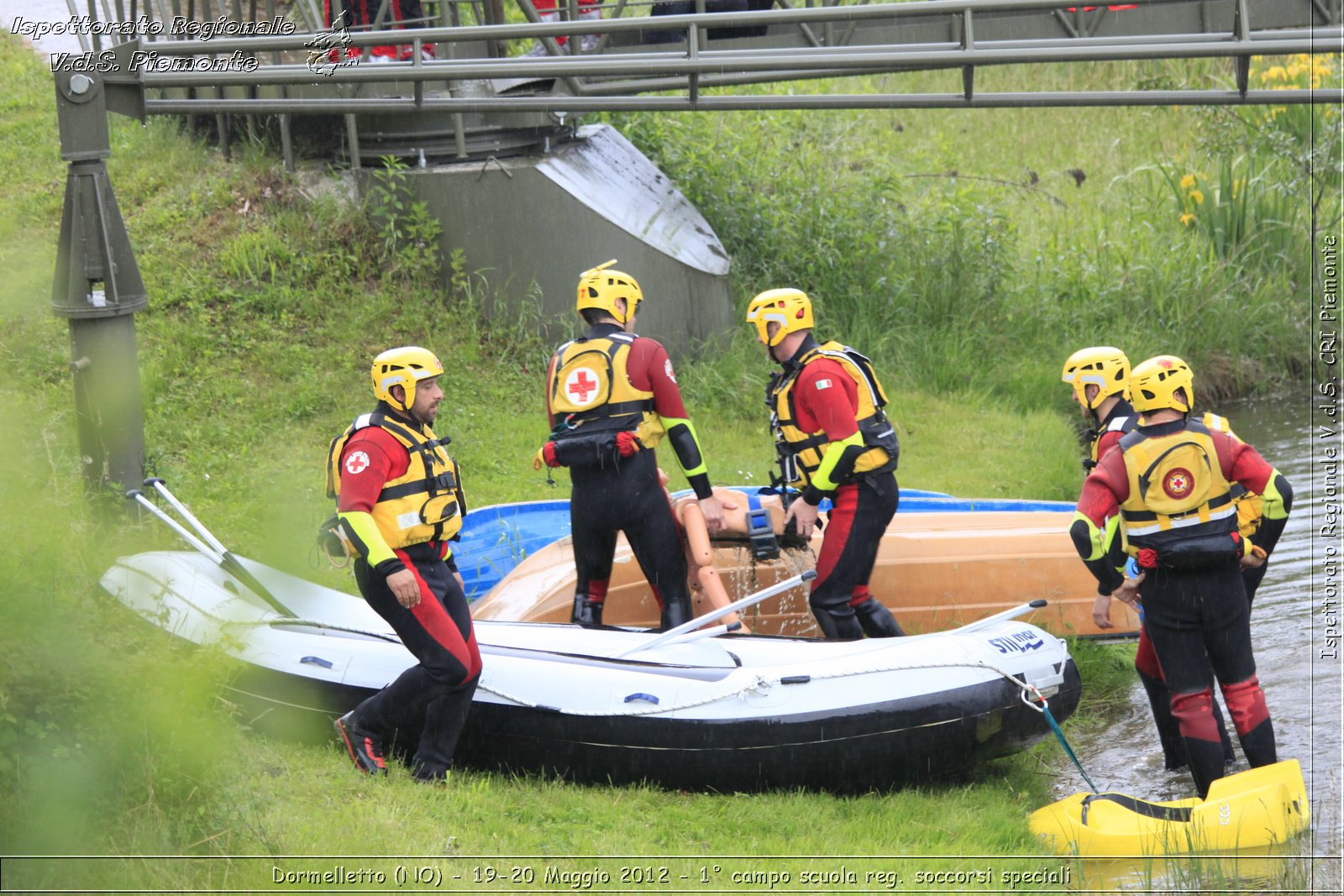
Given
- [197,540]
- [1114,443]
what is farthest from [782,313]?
[197,540]

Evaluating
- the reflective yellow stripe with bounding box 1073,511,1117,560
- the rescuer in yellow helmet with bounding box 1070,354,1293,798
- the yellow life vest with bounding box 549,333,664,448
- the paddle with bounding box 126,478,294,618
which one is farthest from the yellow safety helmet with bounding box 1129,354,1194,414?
the paddle with bounding box 126,478,294,618

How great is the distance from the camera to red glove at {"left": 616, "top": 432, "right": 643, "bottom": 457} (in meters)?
6.41

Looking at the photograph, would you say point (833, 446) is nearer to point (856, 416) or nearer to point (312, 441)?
point (856, 416)

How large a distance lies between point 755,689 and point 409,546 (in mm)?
1501

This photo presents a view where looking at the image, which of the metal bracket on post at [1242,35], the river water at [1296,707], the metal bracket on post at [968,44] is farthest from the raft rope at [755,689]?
the metal bracket on post at [1242,35]

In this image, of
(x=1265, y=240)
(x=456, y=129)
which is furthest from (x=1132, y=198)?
(x=456, y=129)

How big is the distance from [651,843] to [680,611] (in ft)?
5.32

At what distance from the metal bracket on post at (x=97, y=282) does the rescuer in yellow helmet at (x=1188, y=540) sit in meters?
4.48

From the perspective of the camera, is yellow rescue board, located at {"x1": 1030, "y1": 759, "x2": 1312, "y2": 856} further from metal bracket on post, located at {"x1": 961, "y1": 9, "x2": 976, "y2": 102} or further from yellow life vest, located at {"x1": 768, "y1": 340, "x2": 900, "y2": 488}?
metal bracket on post, located at {"x1": 961, "y1": 9, "x2": 976, "y2": 102}

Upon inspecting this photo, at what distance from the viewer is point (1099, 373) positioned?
6238 mm

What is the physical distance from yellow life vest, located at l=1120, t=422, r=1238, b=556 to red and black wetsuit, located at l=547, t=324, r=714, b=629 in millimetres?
2041

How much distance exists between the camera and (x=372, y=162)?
11422 mm

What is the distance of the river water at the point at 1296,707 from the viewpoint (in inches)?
221

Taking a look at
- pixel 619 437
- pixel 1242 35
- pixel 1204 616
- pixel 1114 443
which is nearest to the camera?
pixel 1204 616
